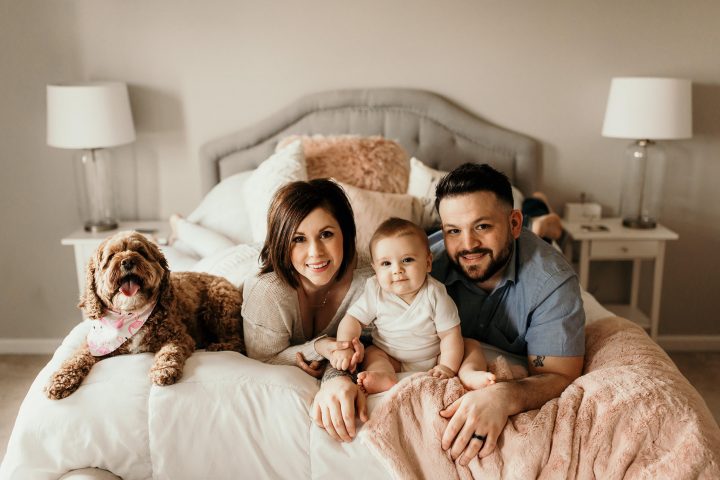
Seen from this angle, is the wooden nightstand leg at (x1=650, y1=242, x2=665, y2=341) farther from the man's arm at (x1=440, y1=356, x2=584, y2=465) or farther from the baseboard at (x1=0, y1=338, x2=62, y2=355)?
the baseboard at (x1=0, y1=338, x2=62, y2=355)

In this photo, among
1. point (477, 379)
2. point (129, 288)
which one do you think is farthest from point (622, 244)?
point (129, 288)

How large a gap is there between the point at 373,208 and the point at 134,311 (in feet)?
3.42

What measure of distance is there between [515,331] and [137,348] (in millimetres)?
985

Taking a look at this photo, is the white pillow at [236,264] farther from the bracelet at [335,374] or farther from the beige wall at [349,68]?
the beige wall at [349,68]

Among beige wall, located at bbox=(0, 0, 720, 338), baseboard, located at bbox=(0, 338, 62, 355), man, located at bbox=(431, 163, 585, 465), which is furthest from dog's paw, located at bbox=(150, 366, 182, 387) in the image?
baseboard, located at bbox=(0, 338, 62, 355)

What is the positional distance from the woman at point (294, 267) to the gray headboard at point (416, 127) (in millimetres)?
1345

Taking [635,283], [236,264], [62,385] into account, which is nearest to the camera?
[62,385]

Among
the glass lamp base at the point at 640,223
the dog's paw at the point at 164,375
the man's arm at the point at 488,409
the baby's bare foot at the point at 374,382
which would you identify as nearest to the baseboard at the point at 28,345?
the dog's paw at the point at 164,375

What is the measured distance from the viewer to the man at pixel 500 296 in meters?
1.34

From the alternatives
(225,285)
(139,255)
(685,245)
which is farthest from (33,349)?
(685,245)

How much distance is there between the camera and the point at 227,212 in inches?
104

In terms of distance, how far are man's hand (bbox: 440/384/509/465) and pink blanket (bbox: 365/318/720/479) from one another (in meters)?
0.02

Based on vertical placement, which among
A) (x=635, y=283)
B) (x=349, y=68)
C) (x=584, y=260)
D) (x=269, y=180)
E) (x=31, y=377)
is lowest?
(x=31, y=377)

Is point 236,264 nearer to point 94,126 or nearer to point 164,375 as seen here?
point 164,375
